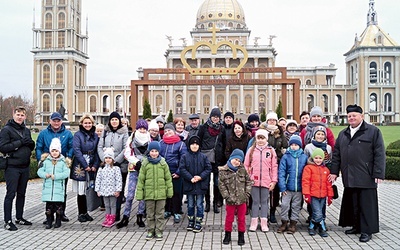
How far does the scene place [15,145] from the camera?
7.40m

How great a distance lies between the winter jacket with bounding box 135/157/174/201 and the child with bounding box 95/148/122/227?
788 millimetres

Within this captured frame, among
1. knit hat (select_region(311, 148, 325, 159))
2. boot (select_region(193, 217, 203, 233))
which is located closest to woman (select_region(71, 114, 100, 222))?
boot (select_region(193, 217, 203, 233))

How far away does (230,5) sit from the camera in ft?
244

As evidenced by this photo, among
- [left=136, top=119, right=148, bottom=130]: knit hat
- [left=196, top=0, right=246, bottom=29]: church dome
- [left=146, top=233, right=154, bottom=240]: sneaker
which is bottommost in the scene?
[left=146, top=233, right=154, bottom=240]: sneaker

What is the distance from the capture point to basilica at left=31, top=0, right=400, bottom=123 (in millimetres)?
69438

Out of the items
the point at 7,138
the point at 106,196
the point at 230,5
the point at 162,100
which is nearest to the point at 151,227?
the point at 106,196

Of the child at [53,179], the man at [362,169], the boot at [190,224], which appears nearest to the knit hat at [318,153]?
the man at [362,169]

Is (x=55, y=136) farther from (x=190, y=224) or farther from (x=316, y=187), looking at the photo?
(x=316, y=187)

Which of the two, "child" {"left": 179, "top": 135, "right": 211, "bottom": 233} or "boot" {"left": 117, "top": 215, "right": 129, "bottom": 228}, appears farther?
"boot" {"left": 117, "top": 215, "right": 129, "bottom": 228}

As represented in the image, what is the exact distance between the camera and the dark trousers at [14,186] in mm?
7414

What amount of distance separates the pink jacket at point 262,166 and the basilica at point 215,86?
199 ft

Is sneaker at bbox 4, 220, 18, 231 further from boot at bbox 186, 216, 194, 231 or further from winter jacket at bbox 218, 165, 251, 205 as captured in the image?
winter jacket at bbox 218, 165, 251, 205

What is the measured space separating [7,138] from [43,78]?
7042 cm

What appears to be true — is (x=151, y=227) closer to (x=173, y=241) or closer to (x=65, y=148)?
(x=173, y=241)
